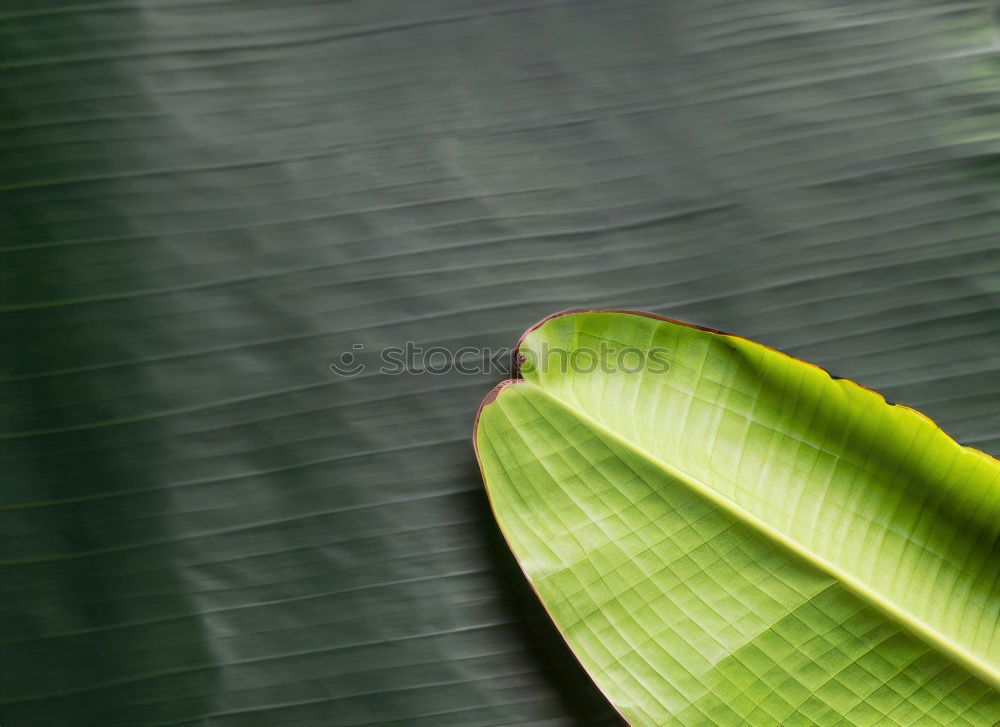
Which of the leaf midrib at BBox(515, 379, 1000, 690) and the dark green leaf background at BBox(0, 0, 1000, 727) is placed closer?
the leaf midrib at BBox(515, 379, 1000, 690)

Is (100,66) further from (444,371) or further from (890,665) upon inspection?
(890,665)

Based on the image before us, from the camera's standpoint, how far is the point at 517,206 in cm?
73

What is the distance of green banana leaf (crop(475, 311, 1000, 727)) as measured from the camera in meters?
0.60

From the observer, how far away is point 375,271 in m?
0.72

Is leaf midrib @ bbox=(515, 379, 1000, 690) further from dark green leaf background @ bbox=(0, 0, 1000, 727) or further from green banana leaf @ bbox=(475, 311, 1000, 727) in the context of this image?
dark green leaf background @ bbox=(0, 0, 1000, 727)

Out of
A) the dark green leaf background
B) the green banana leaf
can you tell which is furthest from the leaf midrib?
the dark green leaf background

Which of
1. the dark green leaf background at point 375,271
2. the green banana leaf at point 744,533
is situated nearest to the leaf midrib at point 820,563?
the green banana leaf at point 744,533

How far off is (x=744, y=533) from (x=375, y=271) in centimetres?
44

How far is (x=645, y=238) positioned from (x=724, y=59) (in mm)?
216

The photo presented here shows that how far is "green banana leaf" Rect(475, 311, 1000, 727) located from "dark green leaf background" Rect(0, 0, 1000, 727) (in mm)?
96

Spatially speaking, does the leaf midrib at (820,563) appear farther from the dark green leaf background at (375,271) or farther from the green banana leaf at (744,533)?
the dark green leaf background at (375,271)

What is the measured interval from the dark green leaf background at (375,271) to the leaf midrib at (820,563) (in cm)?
17

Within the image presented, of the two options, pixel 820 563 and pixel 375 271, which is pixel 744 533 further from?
pixel 375 271

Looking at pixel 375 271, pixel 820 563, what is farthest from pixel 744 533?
pixel 375 271
